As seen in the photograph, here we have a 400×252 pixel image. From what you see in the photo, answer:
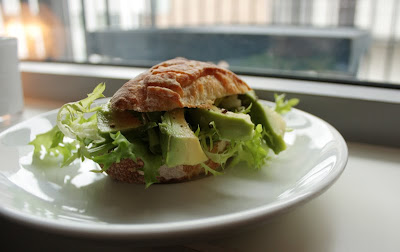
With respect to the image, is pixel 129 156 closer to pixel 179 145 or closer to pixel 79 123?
pixel 179 145

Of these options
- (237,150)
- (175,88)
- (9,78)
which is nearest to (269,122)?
(237,150)

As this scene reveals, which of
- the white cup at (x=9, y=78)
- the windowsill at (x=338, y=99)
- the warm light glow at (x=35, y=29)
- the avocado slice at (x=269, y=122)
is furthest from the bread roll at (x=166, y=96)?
the warm light glow at (x=35, y=29)

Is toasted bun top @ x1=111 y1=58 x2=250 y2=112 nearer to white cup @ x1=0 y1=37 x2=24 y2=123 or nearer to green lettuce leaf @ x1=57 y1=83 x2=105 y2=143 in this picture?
green lettuce leaf @ x1=57 y1=83 x2=105 y2=143

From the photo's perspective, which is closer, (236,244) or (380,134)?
(236,244)

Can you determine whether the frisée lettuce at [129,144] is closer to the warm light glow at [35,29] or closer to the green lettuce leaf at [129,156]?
the green lettuce leaf at [129,156]

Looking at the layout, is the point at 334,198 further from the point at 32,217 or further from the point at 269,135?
the point at 32,217

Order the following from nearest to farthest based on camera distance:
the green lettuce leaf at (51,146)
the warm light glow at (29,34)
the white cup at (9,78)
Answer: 1. the green lettuce leaf at (51,146)
2. the white cup at (9,78)
3. the warm light glow at (29,34)

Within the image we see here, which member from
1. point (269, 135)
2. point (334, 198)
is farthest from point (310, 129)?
point (334, 198)
